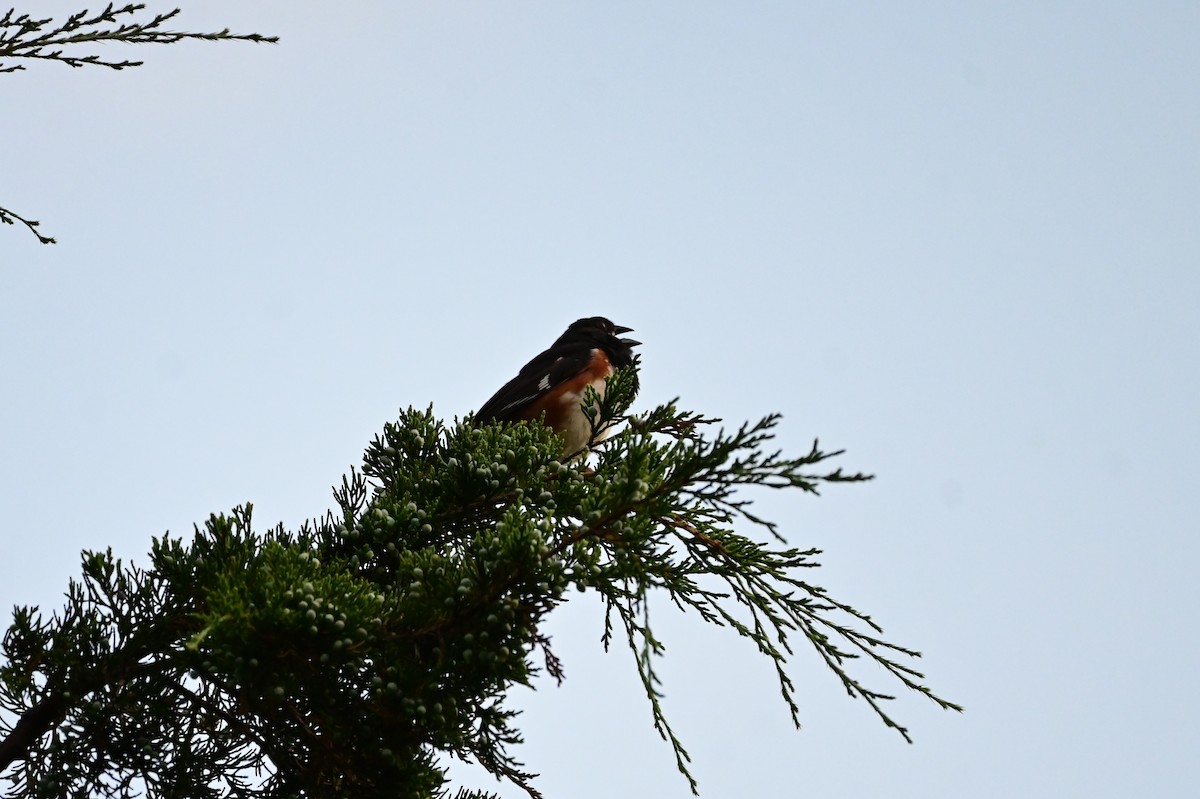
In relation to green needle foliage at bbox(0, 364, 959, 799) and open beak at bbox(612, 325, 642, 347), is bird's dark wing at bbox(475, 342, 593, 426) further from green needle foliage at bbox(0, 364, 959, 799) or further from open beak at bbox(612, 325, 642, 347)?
green needle foliage at bbox(0, 364, 959, 799)

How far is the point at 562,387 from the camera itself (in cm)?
566

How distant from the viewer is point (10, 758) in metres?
2.91

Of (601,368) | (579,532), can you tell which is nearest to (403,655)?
(579,532)

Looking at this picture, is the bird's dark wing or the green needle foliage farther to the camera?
the bird's dark wing

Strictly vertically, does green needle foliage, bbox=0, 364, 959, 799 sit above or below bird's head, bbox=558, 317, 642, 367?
below

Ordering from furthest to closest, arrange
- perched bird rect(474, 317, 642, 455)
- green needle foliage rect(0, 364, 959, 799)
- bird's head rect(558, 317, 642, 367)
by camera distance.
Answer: bird's head rect(558, 317, 642, 367), perched bird rect(474, 317, 642, 455), green needle foliage rect(0, 364, 959, 799)

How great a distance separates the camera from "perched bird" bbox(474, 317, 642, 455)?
220 inches

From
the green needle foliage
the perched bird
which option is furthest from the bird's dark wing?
the green needle foliage

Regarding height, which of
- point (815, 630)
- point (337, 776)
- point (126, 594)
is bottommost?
point (815, 630)

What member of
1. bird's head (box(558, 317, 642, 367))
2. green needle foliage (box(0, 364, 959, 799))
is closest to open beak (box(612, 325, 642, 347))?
bird's head (box(558, 317, 642, 367))

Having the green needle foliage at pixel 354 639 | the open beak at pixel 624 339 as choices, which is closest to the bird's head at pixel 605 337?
the open beak at pixel 624 339

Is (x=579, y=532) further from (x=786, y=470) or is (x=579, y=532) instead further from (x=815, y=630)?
(x=815, y=630)

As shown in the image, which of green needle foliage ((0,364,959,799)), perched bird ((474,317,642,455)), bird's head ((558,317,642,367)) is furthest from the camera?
bird's head ((558,317,642,367))

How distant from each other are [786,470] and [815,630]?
2.85ft
